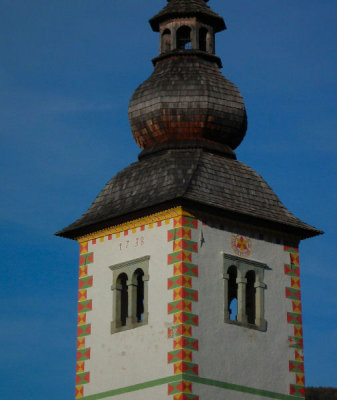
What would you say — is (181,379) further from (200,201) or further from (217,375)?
(200,201)

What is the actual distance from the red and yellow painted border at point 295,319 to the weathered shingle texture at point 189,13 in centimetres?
828

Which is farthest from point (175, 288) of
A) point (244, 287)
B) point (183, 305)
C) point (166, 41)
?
point (166, 41)

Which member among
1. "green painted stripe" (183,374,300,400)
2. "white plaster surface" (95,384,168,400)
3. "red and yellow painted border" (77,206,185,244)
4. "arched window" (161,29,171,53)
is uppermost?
"arched window" (161,29,171,53)

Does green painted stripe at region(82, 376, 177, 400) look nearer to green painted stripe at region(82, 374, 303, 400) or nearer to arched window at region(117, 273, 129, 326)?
green painted stripe at region(82, 374, 303, 400)

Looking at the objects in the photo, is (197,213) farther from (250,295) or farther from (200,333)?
(200,333)

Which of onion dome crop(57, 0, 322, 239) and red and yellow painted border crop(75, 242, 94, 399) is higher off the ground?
onion dome crop(57, 0, 322, 239)

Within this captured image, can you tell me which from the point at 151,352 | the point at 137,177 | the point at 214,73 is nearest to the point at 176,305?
the point at 151,352

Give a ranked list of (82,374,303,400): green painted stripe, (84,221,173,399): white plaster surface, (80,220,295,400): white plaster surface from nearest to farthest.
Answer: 1. (82,374,303,400): green painted stripe
2. (80,220,295,400): white plaster surface
3. (84,221,173,399): white plaster surface

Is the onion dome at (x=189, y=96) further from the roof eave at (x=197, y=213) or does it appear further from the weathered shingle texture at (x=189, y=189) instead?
the roof eave at (x=197, y=213)

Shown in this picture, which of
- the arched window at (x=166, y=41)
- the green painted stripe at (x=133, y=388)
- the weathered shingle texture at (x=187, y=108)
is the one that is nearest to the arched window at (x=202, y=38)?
the arched window at (x=166, y=41)

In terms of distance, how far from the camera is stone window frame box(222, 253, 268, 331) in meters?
52.0

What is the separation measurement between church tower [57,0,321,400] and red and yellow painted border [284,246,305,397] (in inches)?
1.8

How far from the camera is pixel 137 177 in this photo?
178ft

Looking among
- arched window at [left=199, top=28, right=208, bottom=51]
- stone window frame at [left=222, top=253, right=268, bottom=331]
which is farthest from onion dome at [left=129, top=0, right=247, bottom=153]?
stone window frame at [left=222, top=253, right=268, bottom=331]
